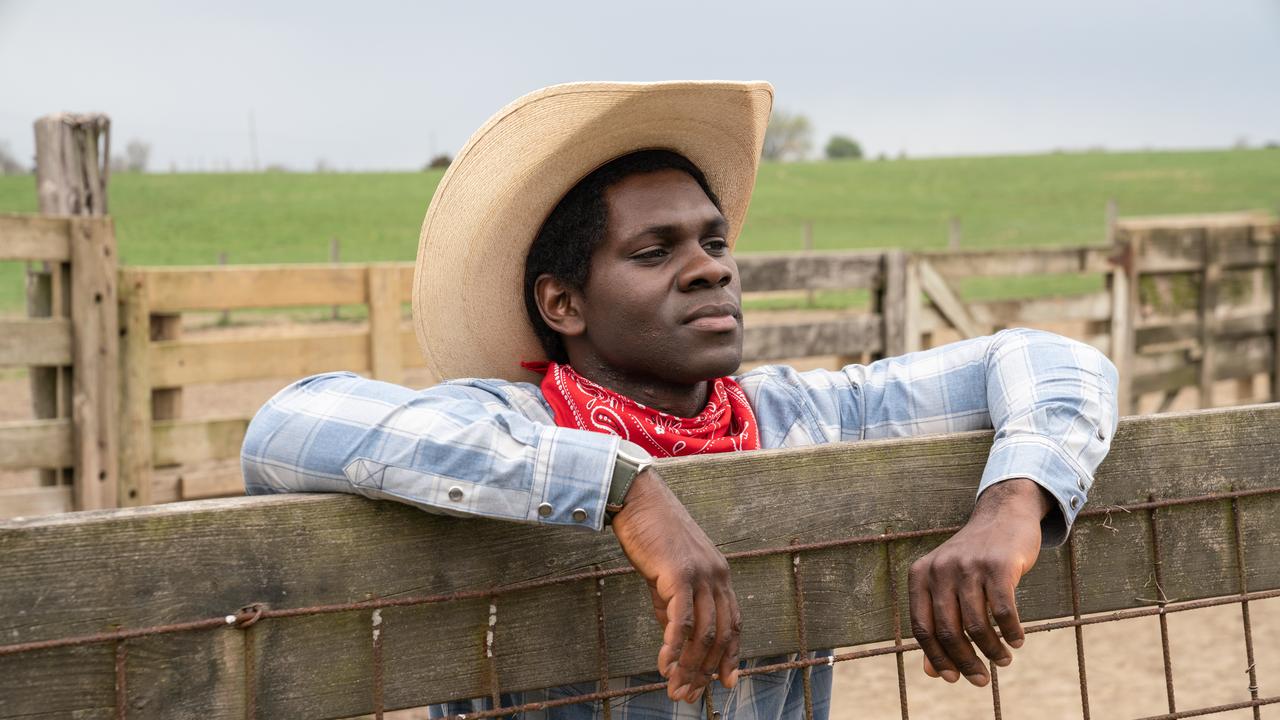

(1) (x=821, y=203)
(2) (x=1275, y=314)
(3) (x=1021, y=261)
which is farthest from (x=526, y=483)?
(1) (x=821, y=203)

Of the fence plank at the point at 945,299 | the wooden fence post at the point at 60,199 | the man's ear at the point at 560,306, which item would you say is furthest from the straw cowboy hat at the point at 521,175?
the fence plank at the point at 945,299

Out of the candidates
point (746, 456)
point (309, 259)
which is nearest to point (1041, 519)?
point (746, 456)

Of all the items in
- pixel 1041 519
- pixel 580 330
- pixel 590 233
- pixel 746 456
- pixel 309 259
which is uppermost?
pixel 309 259

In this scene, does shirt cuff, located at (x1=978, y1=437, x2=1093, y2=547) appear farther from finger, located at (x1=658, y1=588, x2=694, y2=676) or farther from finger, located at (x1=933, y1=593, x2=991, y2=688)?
finger, located at (x1=658, y1=588, x2=694, y2=676)

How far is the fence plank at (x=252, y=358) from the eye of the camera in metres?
6.21

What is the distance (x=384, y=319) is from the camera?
275 inches

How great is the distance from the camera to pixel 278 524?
4.49ft

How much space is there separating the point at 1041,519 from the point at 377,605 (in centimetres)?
90

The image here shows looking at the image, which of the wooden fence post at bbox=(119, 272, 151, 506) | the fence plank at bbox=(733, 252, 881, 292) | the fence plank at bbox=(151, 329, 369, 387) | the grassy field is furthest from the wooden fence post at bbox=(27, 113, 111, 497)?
the grassy field

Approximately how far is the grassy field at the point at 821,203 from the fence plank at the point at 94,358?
15699 mm

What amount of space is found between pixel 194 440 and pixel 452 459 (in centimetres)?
540

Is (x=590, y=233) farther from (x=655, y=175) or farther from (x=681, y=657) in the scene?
(x=681, y=657)

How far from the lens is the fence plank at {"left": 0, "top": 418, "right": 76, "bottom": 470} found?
18.1 feet

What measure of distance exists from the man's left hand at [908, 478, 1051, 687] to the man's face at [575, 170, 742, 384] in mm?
601
